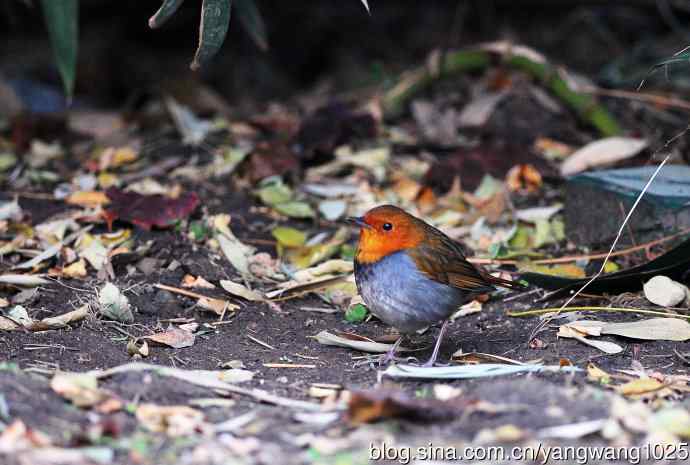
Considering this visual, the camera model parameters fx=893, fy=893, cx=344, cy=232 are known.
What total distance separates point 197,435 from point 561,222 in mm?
3030

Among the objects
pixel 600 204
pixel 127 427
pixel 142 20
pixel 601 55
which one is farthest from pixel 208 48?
pixel 601 55

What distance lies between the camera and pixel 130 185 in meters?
5.23

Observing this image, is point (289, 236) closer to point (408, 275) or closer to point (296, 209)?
point (296, 209)

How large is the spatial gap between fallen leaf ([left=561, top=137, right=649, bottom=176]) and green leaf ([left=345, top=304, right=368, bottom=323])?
1954mm

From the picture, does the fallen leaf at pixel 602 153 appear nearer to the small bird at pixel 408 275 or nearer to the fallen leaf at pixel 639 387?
the small bird at pixel 408 275

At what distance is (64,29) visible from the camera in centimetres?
491

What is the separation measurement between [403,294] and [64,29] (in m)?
2.58

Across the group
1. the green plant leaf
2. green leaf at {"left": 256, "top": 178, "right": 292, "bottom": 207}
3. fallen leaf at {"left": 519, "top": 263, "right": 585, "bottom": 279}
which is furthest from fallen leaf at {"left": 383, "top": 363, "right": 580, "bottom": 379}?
green leaf at {"left": 256, "top": 178, "right": 292, "bottom": 207}

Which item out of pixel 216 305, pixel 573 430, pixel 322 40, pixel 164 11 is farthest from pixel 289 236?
pixel 322 40

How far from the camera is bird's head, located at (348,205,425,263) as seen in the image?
12.3 ft

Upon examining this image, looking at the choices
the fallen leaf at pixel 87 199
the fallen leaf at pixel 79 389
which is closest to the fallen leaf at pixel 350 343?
the fallen leaf at pixel 79 389

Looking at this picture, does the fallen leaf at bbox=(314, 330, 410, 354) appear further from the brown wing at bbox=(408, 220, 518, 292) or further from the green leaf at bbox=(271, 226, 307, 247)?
the green leaf at bbox=(271, 226, 307, 247)

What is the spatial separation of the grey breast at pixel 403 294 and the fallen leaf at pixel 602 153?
2.12 m

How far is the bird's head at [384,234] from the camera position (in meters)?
3.76
